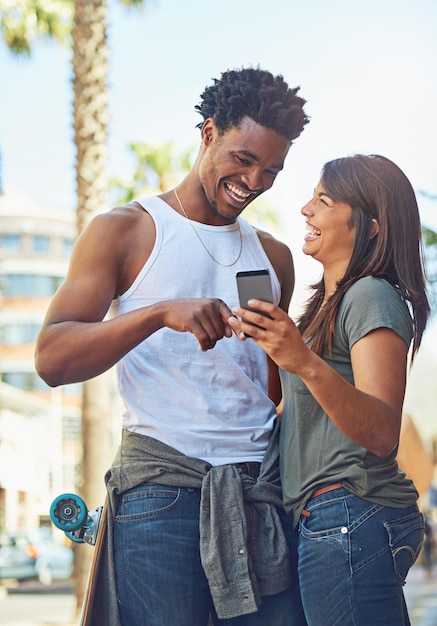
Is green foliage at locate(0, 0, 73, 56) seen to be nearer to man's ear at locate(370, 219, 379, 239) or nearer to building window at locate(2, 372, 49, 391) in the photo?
man's ear at locate(370, 219, 379, 239)

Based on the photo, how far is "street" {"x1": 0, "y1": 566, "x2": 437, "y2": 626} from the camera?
11808 mm

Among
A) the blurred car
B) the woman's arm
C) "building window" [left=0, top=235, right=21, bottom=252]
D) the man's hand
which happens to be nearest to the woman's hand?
the woman's arm

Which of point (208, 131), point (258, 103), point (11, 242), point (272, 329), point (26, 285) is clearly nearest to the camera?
point (272, 329)

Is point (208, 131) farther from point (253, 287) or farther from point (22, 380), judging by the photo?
point (22, 380)

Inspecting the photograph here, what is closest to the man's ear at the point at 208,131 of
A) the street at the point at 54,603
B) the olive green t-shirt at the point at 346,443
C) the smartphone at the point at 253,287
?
the olive green t-shirt at the point at 346,443

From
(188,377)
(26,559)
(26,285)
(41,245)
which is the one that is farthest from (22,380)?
(188,377)

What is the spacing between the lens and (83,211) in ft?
36.4

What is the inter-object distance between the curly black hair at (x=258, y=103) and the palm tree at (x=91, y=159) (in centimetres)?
761

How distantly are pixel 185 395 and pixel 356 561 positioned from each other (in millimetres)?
649

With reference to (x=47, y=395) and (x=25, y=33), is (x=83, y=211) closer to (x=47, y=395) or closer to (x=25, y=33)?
(x=25, y=33)

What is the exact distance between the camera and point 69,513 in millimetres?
2805

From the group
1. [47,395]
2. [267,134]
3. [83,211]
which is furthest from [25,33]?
[47,395]

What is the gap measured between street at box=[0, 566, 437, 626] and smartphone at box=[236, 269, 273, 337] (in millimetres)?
8242

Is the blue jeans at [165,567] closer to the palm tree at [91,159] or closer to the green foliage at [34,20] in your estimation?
the palm tree at [91,159]
